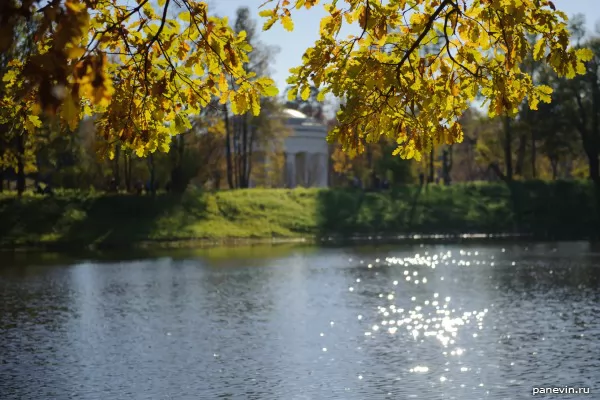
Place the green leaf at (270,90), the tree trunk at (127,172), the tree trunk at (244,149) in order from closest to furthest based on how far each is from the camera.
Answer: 1. the green leaf at (270,90)
2. the tree trunk at (127,172)
3. the tree trunk at (244,149)

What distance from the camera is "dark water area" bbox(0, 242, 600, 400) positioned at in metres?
18.9

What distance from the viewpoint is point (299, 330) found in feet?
83.5

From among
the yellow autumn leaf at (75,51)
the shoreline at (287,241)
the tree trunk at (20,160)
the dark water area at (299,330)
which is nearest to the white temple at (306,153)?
the shoreline at (287,241)

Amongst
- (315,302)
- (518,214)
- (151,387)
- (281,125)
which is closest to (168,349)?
(151,387)

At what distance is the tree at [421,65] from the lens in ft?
37.8

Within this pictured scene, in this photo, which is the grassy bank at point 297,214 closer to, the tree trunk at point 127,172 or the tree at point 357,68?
the tree trunk at point 127,172

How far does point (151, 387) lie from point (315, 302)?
41.2ft

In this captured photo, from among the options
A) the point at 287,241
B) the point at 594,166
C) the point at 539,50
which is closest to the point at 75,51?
the point at 539,50

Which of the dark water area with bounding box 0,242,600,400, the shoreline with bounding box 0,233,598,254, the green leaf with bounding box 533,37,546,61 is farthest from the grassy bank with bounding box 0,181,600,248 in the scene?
the green leaf with bounding box 533,37,546,61

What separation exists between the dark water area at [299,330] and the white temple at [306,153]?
6239cm

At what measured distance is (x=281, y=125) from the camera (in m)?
81.3

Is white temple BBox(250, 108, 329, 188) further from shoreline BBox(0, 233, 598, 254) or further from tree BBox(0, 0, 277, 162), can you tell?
tree BBox(0, 0, 277, 162)
